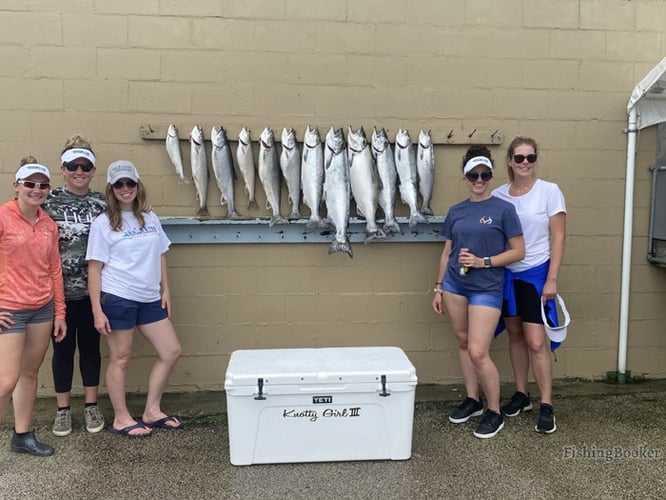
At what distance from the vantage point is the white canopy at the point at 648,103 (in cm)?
423

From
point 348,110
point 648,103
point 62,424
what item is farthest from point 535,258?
point 62,424

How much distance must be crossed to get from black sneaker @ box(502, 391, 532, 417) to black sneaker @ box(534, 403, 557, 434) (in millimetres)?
217

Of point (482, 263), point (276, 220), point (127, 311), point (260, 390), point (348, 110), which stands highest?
point (348, 110)

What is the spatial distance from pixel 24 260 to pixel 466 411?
9.48 ft

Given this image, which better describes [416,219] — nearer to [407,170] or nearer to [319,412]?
[407,170]

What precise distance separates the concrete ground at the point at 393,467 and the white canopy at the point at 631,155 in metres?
0.76

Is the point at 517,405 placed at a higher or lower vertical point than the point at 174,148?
lower

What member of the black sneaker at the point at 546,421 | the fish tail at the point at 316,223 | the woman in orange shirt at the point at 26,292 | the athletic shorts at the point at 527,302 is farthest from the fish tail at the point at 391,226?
the woman in orange shirt at the point at 26,292

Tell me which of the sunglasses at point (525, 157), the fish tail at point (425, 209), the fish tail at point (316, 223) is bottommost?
the fish tail at point (316, 223)

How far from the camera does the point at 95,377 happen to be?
12.2 feet

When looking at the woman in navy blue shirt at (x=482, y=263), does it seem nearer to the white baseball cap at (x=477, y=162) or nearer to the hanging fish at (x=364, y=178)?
the white baseball cap at (x=477, y=162)

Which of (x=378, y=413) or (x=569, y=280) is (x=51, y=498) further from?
(x=569, y=280)

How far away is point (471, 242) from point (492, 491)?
55.8 inches

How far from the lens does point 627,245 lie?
4492mm
